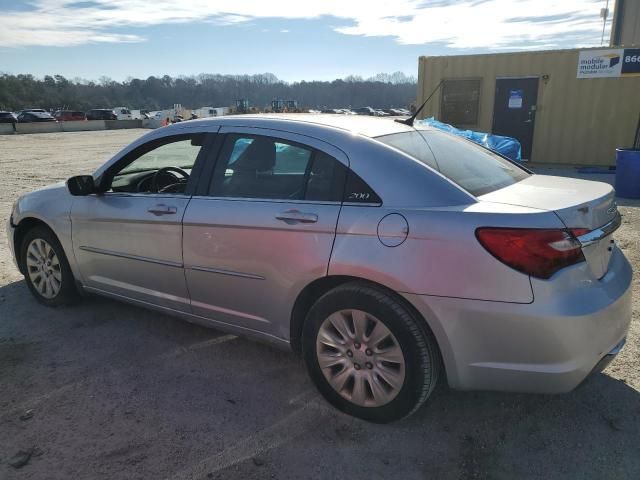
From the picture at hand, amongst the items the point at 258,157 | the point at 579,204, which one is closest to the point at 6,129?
the point at 258,157

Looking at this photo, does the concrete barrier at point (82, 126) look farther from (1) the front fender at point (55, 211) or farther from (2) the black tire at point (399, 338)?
(2) the black tire at point (399, 338)

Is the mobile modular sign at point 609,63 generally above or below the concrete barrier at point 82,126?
above

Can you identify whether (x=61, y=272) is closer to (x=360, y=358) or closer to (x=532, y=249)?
(x=360, y=358)

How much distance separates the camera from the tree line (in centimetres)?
9473

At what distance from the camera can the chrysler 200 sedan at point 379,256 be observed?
7.21ft

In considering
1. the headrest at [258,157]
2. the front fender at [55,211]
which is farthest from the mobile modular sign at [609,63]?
the front fender at [55,211]

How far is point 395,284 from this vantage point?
2.38 m

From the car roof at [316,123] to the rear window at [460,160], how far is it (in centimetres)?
11

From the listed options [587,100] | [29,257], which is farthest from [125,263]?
[587,100]

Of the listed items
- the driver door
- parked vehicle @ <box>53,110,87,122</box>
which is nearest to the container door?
the driver door

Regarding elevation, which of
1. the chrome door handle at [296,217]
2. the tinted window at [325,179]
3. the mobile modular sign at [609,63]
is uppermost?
the mobile modular sign at [609,63]

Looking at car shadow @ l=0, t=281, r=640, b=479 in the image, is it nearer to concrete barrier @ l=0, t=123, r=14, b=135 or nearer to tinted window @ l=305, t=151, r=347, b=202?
tinted window @ l=305, t=151, r=347, b=202

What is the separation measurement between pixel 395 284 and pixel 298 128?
3.77 ft

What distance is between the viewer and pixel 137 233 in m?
3.42
